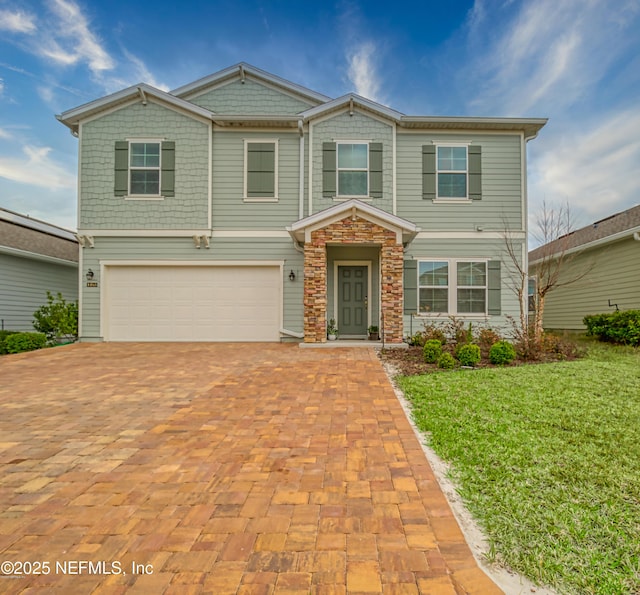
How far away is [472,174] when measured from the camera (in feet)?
34.8

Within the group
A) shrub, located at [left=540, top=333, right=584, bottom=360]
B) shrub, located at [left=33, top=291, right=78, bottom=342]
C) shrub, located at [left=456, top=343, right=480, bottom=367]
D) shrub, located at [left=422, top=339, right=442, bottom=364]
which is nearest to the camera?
shrub, located at [left=456, top=343, right=480, bottom=367]

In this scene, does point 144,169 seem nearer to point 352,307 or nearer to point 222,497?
point 352,307

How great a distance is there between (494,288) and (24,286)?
49.2 feet

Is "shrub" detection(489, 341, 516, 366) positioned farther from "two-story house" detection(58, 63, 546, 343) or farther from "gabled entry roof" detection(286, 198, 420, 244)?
"gabled entry roof" detection(286, 198, 420, 244)

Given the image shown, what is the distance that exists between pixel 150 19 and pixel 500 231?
12.9 metres

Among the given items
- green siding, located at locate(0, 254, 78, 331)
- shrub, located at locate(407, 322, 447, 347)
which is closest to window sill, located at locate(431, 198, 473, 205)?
shrub, located at locate(407, 322, 447, 347)

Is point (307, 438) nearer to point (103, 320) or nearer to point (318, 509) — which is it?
point (318, 509)

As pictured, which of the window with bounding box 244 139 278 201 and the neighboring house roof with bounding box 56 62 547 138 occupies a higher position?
the neighboring house roof with bounding box 56 62 547 138

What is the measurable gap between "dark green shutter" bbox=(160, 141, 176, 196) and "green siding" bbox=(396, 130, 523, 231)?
22.2 ft

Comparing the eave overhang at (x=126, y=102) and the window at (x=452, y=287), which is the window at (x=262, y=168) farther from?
the window at (x=452, y=287)

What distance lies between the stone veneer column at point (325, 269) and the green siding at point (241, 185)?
2141 mm

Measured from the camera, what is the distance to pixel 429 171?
10.6 meters

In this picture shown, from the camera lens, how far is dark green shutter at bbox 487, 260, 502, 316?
10.5 m

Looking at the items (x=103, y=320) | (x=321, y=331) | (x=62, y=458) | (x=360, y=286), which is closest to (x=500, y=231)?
(x=360, y=286)
